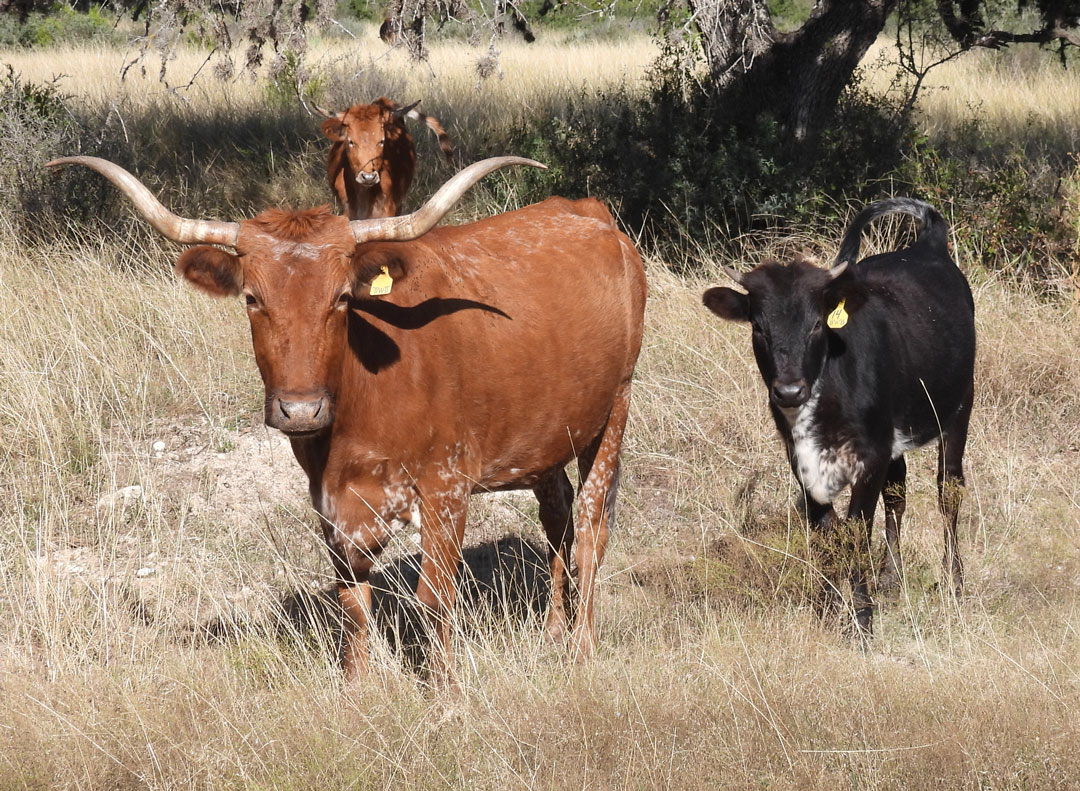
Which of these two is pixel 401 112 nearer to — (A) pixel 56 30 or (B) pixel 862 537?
(B) pixel 862 537

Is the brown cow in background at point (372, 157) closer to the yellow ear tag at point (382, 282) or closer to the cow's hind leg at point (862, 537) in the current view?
the cow's hind leg at point (862, 537)

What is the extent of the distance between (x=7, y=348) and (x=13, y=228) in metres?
3.03

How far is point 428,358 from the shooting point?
464cm

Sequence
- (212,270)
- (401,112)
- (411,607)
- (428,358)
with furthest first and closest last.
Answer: (401,112) → (411,607) → (428,358) → (212,270)

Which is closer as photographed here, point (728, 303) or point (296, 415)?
point (296, 415)

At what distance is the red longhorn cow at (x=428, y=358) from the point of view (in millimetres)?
4160

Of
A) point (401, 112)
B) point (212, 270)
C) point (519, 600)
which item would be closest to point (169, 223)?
point (212, 270)

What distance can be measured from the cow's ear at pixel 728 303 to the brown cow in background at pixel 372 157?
5.82 metres

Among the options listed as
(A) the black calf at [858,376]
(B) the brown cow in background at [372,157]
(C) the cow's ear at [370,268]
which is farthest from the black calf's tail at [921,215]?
(B) the brown cow in background at [372,157]

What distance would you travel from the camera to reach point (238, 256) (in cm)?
425

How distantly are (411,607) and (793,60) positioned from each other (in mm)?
7026

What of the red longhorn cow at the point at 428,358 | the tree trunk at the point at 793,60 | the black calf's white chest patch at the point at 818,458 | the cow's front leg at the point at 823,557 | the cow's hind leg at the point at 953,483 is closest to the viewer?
the red longhorn cow at the point at 428,358

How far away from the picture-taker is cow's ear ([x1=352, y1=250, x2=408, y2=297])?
4312 millimetres

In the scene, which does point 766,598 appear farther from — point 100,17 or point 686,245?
point 100,17
